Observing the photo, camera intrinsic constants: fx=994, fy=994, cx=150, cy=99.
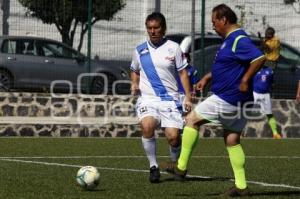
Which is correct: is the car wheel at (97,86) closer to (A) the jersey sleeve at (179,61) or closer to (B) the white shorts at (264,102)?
(B) the white shorts at (264,102)

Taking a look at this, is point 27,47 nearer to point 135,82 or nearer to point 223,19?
point 135,82

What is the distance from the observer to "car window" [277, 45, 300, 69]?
2389 centimetres

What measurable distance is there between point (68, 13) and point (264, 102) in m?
4.81

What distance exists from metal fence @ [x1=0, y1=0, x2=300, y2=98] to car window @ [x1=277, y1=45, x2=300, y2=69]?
338mm

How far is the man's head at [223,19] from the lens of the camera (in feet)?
35.1

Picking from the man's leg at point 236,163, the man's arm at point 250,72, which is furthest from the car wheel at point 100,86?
the man's arm at point 250,72

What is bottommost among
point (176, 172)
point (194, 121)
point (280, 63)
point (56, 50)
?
point (176, 172)

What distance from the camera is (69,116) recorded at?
21.8m

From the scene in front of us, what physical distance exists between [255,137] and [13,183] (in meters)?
12.0

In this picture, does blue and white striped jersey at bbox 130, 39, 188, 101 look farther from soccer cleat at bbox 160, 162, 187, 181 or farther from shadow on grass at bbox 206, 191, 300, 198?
shadow on grass at bbox 206, 191, 300, 198

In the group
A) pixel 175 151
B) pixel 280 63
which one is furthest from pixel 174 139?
pixel 280 63

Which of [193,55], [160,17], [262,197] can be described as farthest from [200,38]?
[262,197]

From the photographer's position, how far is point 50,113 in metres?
21.8

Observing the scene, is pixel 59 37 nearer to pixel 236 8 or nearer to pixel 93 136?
pixel 93 136
